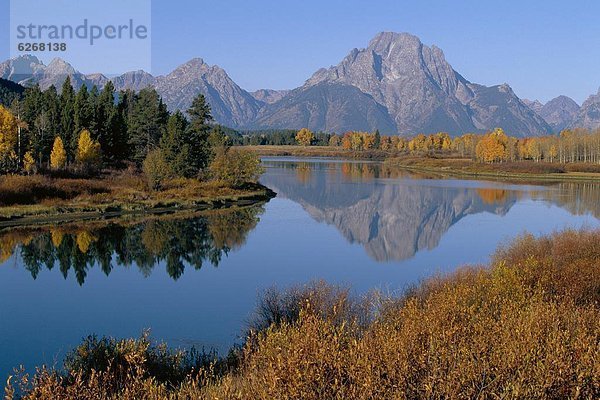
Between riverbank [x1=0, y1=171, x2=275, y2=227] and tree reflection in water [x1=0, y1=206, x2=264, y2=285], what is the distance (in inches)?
171

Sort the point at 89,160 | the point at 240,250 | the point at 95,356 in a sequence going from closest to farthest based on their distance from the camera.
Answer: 1. the point at 95,356
2. the point at 240,250
3. the point at 89,160

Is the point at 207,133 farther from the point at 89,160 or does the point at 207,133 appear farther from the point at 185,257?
the point at 185,257

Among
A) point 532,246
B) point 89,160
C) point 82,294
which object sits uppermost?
point 89,160

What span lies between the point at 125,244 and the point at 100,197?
62.2ft

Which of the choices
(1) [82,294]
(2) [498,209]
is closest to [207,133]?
(2) [498,209]

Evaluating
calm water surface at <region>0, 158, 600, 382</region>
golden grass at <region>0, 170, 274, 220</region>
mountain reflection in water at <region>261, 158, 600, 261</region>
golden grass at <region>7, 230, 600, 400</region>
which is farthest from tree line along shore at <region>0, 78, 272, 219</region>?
golden grass at <region>7, 230, 600, 400</region>

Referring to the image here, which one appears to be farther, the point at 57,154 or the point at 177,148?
the point at 177,148

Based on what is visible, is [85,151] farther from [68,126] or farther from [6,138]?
[6,138]

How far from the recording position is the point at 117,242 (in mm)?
43344

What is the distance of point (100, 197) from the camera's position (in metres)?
59.8

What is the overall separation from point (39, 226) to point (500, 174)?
10970cm

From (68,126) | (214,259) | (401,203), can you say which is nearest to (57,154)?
(68,126)

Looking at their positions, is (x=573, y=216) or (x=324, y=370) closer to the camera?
Answer: (x=324, y=370)

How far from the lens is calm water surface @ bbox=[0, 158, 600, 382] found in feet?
79.8
